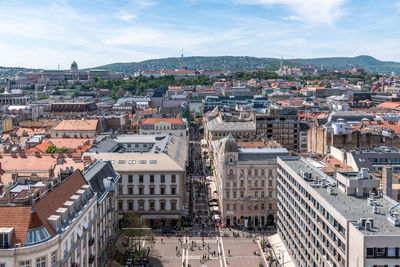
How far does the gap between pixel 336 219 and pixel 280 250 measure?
2711cm

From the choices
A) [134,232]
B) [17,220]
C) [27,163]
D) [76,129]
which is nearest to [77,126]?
[76,129]

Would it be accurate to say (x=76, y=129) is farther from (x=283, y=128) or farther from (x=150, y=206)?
(x=150, y=206)

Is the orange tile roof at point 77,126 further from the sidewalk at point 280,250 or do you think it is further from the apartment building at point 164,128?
the sidewalk at point 280,250

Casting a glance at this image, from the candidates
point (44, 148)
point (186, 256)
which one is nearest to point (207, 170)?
point (44, 148)

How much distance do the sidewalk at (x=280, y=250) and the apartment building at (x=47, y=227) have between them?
1186 inches

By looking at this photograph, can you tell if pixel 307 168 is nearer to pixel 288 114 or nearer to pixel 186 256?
pixel 186 256

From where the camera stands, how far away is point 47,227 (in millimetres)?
43469

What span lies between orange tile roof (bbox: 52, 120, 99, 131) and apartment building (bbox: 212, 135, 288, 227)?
7800 cm

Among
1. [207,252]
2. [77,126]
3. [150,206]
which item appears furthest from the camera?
[77,126]

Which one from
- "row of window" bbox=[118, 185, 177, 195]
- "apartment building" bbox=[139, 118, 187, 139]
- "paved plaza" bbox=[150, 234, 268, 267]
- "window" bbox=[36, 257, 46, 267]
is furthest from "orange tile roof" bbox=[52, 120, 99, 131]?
"window" bbox=[36, 257, 46, 267]

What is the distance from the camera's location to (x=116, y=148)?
110125 millimetres

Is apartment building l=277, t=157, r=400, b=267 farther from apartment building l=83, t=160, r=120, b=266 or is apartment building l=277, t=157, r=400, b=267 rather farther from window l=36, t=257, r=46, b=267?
window l=36, t=257, r=46, b=267

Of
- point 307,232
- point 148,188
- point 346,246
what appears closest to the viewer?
point 346,246

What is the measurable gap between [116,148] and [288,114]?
216ft
